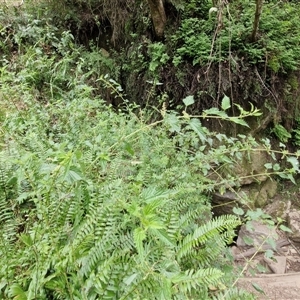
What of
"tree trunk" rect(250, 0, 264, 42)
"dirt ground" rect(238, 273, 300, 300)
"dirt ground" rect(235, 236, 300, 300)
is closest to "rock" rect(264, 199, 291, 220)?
"dirt ground" rect(235, 236, 300, 300)

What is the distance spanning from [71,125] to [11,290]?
4.53ft

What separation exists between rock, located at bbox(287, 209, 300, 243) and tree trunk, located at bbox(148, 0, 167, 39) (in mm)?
3129

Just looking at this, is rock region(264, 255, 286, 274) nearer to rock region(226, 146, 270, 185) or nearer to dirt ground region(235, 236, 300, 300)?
dirt ground region(235, 236, 300, 300)

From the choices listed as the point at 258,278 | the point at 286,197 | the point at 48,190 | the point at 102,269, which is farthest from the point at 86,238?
the point at 286,197

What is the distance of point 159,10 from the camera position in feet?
12.5

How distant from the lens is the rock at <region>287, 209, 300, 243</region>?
3.92 metres

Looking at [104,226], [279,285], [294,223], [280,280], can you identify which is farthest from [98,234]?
[294,223]

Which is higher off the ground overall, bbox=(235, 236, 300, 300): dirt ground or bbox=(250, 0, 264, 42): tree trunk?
bbox=(250, 0, 264, 42): tree trunk

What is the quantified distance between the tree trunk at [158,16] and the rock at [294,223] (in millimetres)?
3129

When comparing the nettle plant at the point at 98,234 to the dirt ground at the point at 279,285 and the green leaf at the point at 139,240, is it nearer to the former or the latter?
the green leaf at the point at 139,240

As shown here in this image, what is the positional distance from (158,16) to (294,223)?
3.39 metres

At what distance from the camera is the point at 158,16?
386 cm

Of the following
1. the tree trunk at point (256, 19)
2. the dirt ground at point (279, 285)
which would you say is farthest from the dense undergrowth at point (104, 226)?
the tree trunk at point (256, 19)

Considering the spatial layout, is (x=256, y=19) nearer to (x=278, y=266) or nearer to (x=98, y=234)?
(x=278, y=266)
